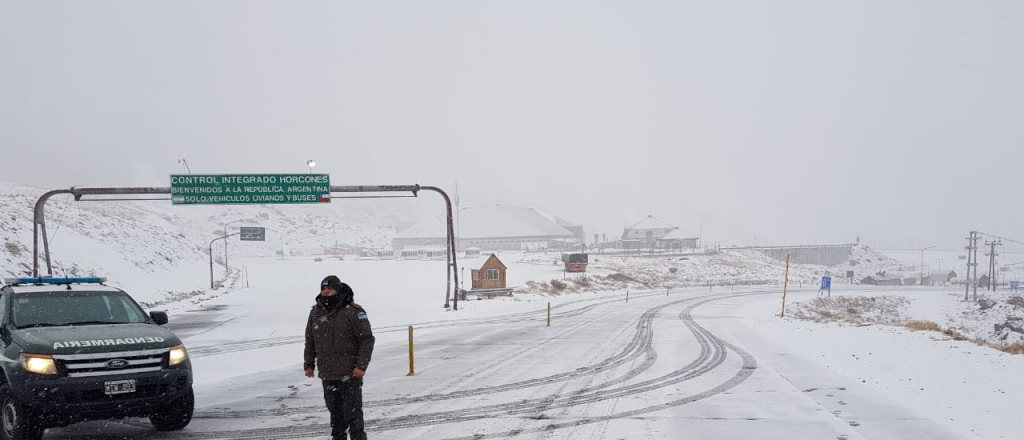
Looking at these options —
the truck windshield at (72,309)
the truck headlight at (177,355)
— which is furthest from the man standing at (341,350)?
the truck windshield at (72,309)

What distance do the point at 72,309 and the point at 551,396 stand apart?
7302 mm

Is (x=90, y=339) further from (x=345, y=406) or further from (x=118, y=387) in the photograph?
(x=345, y=406)

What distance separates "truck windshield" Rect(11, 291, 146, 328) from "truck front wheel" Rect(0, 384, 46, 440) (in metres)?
1.01

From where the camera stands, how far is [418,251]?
117812 millimetres

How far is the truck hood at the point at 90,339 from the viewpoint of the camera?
289 inches

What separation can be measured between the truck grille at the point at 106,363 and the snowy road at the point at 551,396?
3.60ft

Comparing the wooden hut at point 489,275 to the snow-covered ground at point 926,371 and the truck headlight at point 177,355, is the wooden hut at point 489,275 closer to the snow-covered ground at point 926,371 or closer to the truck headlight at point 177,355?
the snow-covered ground at point 926,371

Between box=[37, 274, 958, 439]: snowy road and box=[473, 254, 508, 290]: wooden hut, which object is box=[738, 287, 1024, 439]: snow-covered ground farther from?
box=[473, 254, 508, 290]: wooden hut

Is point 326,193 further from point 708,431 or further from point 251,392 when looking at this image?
point 708,431

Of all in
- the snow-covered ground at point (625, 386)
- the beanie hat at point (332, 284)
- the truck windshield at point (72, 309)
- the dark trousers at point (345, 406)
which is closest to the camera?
the beanie hat at point (332, 284)

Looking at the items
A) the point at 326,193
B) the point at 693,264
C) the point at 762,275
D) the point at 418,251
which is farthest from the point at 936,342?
the point at 418,251

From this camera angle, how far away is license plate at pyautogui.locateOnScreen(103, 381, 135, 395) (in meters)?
7.34

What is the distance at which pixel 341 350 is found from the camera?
6.77 metres

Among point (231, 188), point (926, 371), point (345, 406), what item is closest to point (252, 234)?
point (231, 188)
